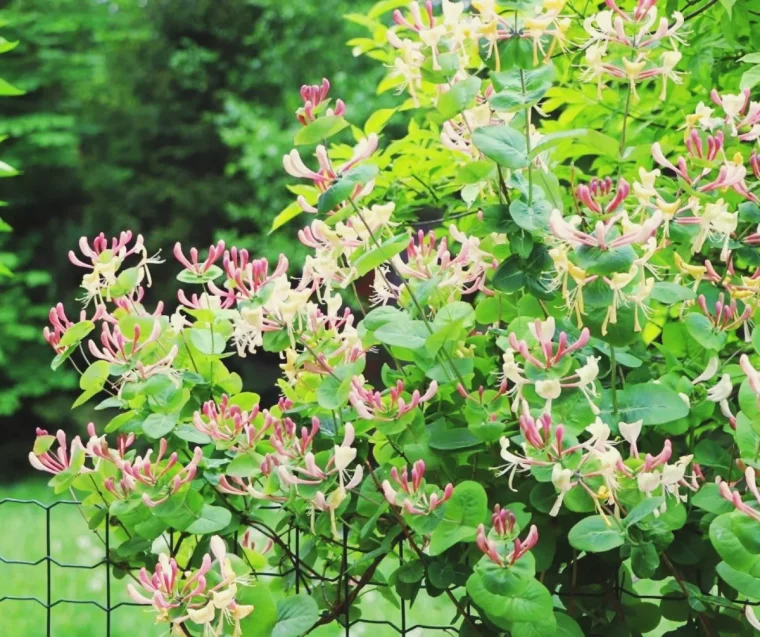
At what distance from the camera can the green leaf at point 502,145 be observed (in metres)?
1.15

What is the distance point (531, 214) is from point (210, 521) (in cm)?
54

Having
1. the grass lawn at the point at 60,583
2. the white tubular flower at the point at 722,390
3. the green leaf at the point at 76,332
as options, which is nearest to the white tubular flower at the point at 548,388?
the white tubular flower at the point at 722,390

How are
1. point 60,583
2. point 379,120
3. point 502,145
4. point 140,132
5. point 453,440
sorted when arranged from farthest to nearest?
1. point 140,132
2. point 60,583
3. point 379,120
4. point 453,440
5. point 502,145

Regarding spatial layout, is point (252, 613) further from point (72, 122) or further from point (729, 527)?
point (72, 122)

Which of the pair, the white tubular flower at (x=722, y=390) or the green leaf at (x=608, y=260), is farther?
the white tubular flower at (x=722, y=390)

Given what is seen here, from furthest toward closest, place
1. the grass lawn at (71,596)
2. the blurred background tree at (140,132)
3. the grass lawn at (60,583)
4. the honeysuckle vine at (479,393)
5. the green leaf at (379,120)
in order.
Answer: the blurred background tree at (140,132) < the grass lawn at (60,583) < the grass lawn at (71,596) < the green leaf at (379,120) < the honeysuckle vine at (479,393)

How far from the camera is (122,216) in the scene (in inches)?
343

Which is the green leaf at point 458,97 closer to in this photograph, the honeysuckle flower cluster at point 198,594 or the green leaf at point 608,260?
the green leaf at point 608,260

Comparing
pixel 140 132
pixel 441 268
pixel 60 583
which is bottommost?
pixel 140 132

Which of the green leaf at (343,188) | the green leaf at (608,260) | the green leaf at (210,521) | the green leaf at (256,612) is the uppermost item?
the green leaf at (343,188)

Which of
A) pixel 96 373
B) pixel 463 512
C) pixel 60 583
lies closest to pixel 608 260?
pixel 463 512

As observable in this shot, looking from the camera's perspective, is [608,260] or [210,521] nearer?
[608,260]

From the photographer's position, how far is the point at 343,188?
45.1 inches

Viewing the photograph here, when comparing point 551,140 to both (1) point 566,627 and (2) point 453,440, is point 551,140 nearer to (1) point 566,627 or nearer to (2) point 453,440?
(2) point 453,440
